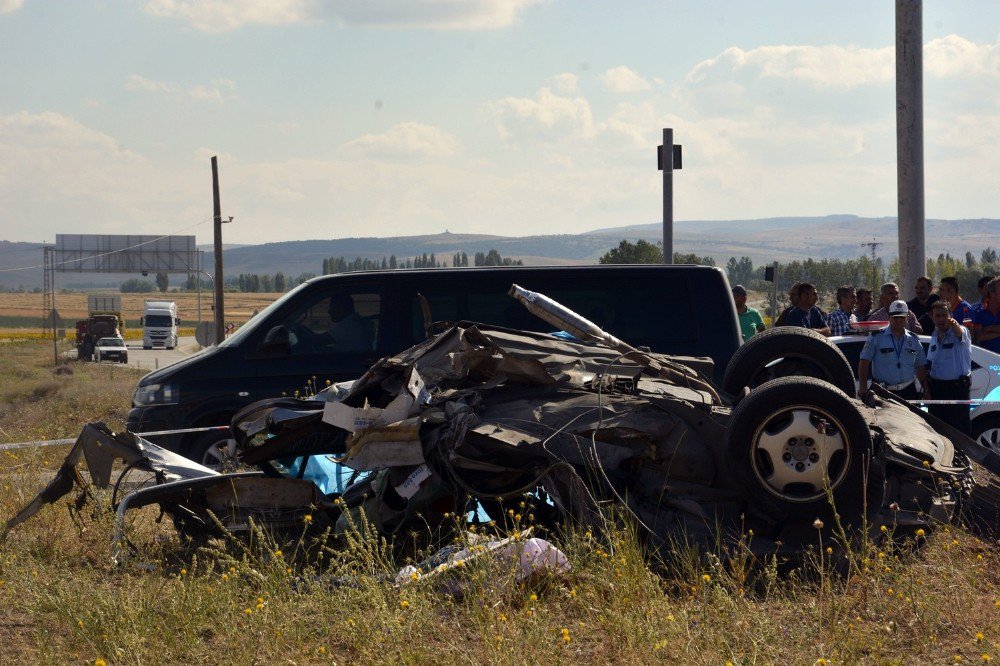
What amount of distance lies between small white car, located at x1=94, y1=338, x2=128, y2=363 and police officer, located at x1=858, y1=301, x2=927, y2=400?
163ft

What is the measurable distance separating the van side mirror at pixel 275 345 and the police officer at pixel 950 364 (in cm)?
576

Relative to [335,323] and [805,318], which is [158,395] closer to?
[335,323]

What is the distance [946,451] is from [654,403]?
184 cm

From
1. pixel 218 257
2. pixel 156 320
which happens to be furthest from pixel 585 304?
pixel 156 320

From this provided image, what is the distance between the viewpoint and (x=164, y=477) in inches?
263

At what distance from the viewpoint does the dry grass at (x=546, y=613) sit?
4426mm

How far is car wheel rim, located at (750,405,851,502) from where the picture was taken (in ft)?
18.9

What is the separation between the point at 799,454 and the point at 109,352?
53.7 metres

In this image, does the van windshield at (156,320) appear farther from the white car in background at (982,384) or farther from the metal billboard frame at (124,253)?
the white car in background at (982,384)

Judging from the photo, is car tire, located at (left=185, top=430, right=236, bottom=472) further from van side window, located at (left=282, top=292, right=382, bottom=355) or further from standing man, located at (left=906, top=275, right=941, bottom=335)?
standing man, located at (left=906, top=275, right=941, bottom=335)

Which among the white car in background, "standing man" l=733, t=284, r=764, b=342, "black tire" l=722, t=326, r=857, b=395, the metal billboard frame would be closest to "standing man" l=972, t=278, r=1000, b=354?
the white car in background

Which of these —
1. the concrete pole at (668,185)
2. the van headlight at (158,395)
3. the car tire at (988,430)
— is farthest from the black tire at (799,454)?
the concrete pole at (668,185)

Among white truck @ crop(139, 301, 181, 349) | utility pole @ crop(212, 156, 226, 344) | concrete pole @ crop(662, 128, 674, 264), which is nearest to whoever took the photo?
concrete pole @ crop(662, 128, 674, 264)

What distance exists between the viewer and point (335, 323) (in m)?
9.59
